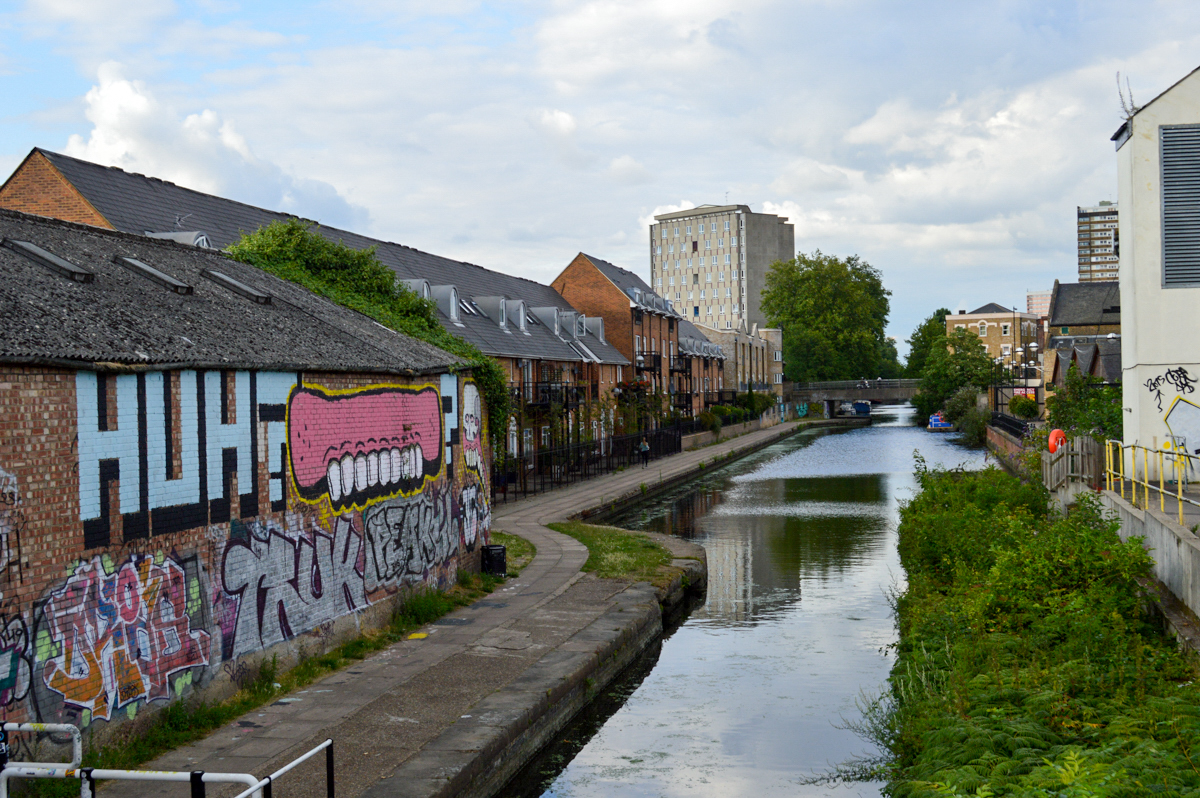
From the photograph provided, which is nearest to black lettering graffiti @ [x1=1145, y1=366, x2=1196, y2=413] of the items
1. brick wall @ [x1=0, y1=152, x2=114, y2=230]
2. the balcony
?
brick wall @ [x1=0, y1=152, x2=114, y2=230]

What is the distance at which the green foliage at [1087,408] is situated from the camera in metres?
20.8

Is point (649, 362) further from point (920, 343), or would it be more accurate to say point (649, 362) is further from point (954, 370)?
point (920, 343)

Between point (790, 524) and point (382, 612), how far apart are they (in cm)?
1719

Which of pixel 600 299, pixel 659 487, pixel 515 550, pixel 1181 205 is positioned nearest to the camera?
pixel 1181 205

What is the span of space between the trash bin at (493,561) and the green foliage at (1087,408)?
11983mm

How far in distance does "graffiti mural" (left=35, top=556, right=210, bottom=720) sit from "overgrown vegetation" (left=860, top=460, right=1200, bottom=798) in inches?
263

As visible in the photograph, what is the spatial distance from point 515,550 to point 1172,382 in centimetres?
1261

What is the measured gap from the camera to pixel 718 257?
464 feet

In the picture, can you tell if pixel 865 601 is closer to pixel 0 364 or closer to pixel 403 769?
pixel 403 769

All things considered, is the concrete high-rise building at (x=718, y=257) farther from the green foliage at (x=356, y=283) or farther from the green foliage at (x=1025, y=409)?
the green foliage at (x=356, y=283)

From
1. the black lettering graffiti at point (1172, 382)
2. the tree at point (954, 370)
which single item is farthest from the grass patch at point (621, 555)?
the tree at point (954, 370)

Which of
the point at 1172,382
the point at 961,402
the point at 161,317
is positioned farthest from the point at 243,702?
the point at 961,402

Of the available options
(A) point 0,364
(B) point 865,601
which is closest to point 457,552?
(B) point 865,601

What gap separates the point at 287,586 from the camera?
11.0 meters
